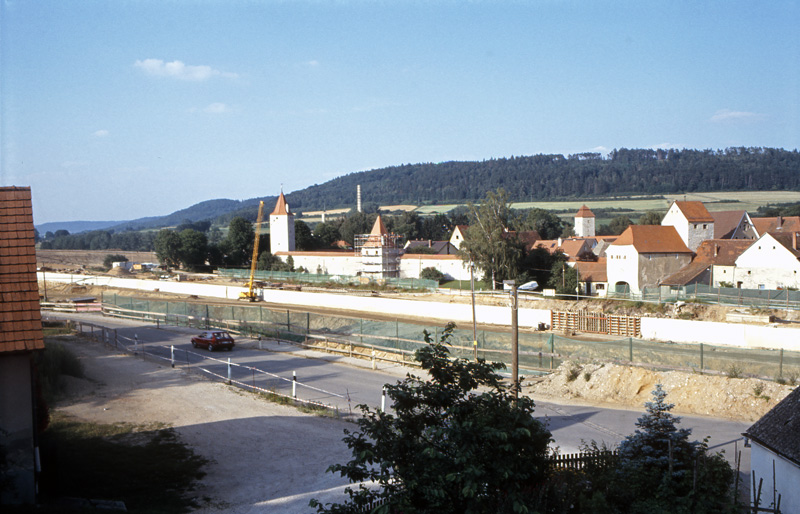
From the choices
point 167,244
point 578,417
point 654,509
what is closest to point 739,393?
point 578,417

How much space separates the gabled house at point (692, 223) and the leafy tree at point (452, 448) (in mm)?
68488

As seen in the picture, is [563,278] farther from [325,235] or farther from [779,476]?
[325,235]

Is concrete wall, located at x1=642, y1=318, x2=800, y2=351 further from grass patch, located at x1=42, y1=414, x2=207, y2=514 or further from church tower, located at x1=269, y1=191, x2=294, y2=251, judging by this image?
church tower, located at x1=269, y1=191, x2=294, y2=251

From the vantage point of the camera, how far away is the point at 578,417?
2141 cm

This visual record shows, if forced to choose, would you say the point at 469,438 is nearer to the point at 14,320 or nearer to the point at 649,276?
the point at 14,320

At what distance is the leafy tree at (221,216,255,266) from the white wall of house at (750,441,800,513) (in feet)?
336

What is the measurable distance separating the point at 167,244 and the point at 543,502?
108321 millimetres

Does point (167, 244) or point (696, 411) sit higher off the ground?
point (167, 244)

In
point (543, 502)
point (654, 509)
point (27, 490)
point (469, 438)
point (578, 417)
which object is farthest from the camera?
point (578, 417)

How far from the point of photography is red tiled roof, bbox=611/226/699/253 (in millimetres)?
61269

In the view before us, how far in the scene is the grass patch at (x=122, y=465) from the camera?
13.1 metres

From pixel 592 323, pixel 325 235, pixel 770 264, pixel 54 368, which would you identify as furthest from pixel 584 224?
pixel 54 368

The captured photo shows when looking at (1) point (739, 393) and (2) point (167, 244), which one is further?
(2) point (167, 244)

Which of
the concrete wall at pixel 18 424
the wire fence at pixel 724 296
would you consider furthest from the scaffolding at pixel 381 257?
the concrete wall at pixel 18 424
